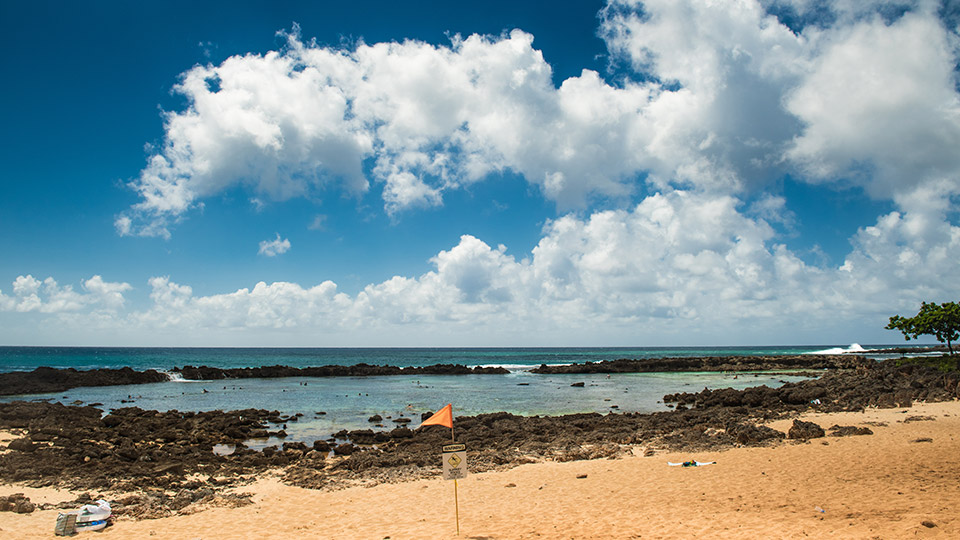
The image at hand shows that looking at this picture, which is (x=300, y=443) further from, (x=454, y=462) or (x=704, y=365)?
(x=704, y=365)

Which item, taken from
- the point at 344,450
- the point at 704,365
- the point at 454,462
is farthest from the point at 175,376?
the point at 704,365

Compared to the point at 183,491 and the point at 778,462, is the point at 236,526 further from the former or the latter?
the point at 778,462

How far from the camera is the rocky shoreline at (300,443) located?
1530 cm

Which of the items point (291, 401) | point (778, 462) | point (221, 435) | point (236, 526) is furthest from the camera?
point (291, 401)

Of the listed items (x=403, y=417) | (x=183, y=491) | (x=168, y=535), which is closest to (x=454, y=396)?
(x=403, y=417)

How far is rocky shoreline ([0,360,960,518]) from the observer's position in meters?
15.3

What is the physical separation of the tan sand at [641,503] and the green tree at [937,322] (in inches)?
1272

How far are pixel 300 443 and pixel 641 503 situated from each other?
14.3m

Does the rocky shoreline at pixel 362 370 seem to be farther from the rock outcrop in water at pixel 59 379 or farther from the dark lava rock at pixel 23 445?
the dark lava rock at pixel 23 445

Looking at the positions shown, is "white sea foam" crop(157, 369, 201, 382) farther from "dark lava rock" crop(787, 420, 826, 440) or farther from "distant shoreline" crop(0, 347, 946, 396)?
"dark lava rock" crop(787, 420, 826, 440)

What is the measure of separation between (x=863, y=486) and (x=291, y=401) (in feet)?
118

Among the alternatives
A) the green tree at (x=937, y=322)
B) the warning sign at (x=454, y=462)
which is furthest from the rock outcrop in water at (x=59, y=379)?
the green tree at (x=937, y=322)

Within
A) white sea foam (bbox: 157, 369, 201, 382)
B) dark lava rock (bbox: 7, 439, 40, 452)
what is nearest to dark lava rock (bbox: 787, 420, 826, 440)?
dark lava rock (bbox: 7, 439, 40, 452)

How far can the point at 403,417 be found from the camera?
2978 cm
